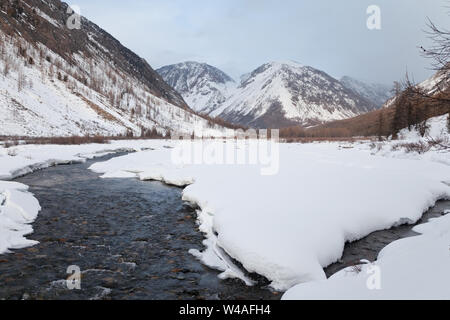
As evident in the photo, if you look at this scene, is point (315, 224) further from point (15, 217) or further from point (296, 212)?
point (15, 217)

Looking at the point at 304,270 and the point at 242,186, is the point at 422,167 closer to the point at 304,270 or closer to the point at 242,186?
the point at 242,186

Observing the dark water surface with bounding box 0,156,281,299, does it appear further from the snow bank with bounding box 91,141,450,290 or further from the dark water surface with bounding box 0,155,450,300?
the snow bank with bounding box 91,141,450,290

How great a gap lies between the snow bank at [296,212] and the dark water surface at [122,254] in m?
0.38

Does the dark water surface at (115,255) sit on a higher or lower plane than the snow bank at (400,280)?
lower

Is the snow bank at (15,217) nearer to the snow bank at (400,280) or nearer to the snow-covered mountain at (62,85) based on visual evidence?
the snow bank at (400,280)

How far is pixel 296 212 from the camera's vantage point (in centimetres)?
873

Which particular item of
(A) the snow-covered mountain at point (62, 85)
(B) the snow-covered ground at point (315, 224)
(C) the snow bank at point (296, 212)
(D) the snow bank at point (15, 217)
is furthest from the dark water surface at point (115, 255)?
(A) the snow-covered mountain at point (62, 85)

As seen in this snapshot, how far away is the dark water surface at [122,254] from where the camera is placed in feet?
19.4

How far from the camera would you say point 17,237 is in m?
8.13

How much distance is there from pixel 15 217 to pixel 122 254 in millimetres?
4619

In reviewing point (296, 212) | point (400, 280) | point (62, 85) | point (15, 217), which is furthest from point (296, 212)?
point (62, 85)

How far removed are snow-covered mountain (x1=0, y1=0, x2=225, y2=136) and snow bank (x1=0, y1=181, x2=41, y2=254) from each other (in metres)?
37.8

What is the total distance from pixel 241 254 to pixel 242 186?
596cm
